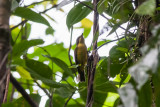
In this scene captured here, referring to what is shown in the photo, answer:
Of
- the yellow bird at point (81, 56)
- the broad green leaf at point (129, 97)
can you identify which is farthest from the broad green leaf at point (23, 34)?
the broad green leaf at point (129, 97)

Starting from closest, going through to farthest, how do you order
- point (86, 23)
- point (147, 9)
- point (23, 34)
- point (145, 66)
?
point (145, 66) < point (147, 9) < point (86, 23) < point (23, 34)

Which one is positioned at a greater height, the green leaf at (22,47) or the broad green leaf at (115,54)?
the green leaf at (22,47)

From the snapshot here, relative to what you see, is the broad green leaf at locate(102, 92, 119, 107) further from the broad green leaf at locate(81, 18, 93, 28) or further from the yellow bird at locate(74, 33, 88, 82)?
the broad green leaf at locate(81, 18, 93, 28)

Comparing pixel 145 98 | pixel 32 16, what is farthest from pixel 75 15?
pixel 145 98

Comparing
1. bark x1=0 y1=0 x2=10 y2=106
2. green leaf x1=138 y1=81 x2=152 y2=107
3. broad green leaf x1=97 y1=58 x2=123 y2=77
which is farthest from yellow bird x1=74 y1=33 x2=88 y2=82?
bark x1=0 y1=0 x2=10 y2=106

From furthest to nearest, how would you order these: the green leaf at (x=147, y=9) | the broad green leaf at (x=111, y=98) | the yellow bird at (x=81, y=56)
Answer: the broad green leaf at (x=111, y=98)
the yellow bird at (x=81, y=56)
the green leaf at (x=147, y=9)

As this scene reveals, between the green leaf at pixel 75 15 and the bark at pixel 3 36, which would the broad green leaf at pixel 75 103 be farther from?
the bark at pixel 3 36

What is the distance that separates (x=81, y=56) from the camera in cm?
120

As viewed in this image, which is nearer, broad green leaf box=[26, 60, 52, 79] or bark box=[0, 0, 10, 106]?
bark box=[0, 0, 10, 106]

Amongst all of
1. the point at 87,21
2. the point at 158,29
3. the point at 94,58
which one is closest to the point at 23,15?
the point at 94,58

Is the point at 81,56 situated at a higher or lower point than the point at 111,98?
higher

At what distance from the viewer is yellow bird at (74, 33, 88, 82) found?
111cm

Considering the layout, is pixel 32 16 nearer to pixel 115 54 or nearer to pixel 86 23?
pixel 115 54

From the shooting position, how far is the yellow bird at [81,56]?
1.11m
